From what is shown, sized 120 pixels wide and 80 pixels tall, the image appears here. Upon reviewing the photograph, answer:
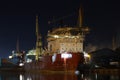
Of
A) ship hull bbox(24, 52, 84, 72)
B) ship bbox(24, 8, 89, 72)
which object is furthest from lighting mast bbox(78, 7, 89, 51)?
ship hull bbox(24, 52, 84, 72)

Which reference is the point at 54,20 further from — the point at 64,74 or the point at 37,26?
the point at 64,74

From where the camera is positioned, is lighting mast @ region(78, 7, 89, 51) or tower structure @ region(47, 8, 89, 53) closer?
lighting mast @ region(78, 7, 89, 51)

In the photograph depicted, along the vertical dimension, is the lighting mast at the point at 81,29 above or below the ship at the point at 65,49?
above

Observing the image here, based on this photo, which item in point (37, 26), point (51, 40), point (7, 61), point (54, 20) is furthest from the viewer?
point (7, 61)

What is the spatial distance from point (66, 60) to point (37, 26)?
28.3 metres

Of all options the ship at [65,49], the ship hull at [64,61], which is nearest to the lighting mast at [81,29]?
the ship at [65,49]

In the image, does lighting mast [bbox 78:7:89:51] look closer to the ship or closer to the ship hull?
the ship

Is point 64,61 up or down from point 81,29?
down

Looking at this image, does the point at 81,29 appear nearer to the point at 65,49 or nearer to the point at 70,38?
the point at 70,38

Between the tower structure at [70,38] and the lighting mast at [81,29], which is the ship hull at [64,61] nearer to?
the tower structure at [70,38]

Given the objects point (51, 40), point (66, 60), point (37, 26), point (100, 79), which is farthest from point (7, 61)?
point (100, 79)

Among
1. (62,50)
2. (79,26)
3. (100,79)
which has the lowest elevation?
(100,79)

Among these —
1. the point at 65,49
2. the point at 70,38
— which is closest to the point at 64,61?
the point at 65,49

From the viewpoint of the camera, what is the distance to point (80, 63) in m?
62.2
